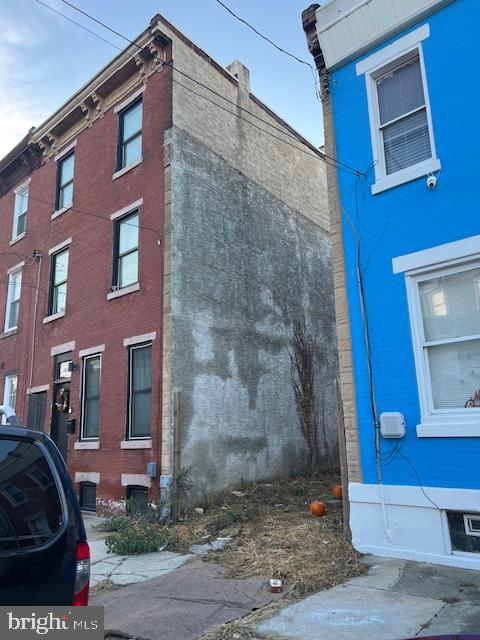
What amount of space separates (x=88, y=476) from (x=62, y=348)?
349cm

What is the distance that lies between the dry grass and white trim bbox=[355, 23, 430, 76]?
7.03m

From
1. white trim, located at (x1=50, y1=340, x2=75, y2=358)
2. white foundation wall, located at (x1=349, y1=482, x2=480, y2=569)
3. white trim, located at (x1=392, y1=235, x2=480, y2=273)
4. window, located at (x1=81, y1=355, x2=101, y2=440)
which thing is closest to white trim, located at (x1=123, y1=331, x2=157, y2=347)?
window, located at (x1=81, y1=355, x2=101, y2=440)

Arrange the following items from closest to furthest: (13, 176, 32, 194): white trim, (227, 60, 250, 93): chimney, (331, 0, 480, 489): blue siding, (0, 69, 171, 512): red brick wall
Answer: (331, 0, 480, 489): blue siding
(0, 69, 171, 512): red brick wall
(227, 60, 250, 93): chimney
(13, 176, 32, 194): white trim

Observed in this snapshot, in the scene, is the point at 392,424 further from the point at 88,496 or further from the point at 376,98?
the point at 88,496

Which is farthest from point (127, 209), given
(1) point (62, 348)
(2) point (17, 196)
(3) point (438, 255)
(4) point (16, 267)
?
(3) point (438, 255)

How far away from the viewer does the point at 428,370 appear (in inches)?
267

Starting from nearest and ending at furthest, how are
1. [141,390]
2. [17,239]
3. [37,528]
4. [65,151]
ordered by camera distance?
1. [37,528]
2. [141,390]
3. [65,151]
4. [17,239]

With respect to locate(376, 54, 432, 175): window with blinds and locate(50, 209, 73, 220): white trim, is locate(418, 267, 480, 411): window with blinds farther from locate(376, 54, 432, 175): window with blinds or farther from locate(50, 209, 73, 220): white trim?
locate(50, 209, 73, 220): white trim

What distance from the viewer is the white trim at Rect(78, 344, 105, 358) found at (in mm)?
12378

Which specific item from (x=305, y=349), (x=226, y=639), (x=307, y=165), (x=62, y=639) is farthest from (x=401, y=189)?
(x=307, y=165)

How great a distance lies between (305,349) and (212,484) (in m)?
5.30

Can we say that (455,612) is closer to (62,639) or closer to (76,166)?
(62,639)

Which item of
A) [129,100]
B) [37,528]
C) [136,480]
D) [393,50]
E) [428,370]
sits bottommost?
[136,480]

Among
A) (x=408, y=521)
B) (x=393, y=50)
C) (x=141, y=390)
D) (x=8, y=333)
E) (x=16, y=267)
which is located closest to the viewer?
(x=408, y=521)
